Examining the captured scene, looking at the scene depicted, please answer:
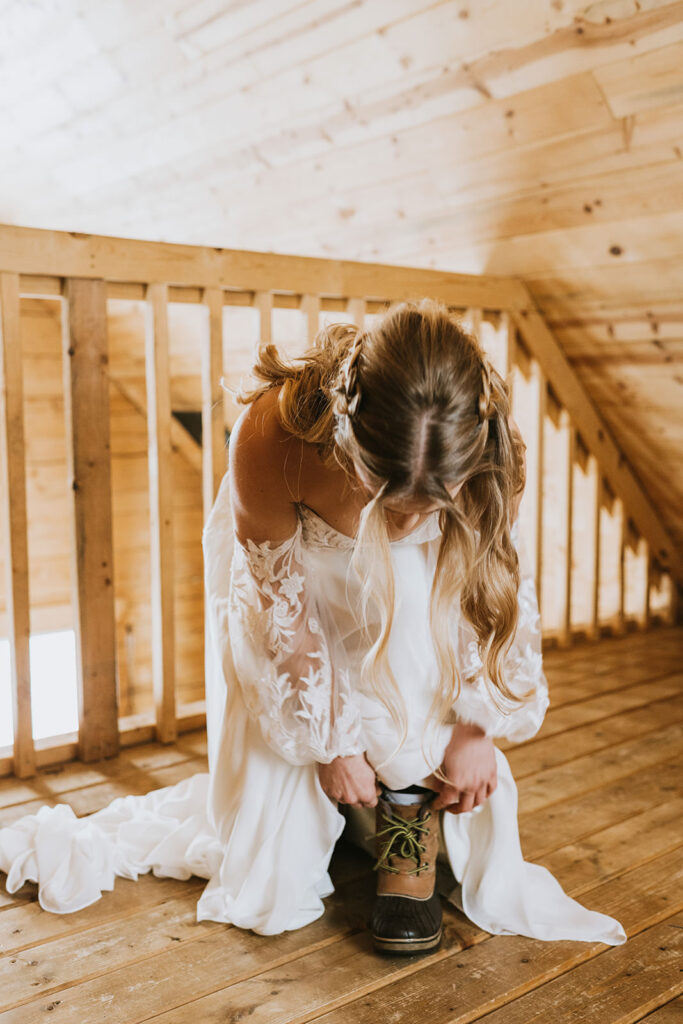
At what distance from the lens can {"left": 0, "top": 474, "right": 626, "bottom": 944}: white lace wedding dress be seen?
144 cm

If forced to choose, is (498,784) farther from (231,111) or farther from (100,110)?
(100,110)

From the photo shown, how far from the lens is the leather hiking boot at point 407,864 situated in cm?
144

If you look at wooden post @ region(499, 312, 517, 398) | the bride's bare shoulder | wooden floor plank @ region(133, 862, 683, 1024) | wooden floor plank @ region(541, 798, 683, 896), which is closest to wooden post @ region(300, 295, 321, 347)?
wooden post @ region(499, 312, 517, 398)

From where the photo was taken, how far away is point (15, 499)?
1978mm

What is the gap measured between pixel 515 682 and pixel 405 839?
300mm

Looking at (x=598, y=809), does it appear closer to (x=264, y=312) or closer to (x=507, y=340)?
(x=264, y=312)

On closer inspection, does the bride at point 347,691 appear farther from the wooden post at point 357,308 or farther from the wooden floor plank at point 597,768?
the wooden post at point 357,308

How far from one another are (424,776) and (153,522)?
0.99 m

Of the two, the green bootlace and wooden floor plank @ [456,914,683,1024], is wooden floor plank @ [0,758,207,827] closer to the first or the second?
the green bootlace

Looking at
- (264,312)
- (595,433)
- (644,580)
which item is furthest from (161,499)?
(644,580)

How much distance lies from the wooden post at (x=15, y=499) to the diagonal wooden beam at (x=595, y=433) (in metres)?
1.50

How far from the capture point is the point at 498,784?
156 cm

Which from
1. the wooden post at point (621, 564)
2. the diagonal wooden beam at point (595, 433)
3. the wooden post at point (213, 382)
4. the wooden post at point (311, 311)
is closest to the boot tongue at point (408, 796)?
the wooden post at point (213, 382)

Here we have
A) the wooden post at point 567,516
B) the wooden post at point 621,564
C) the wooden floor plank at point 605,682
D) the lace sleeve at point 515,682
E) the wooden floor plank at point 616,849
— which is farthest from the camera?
the wooden post at point 621,564
